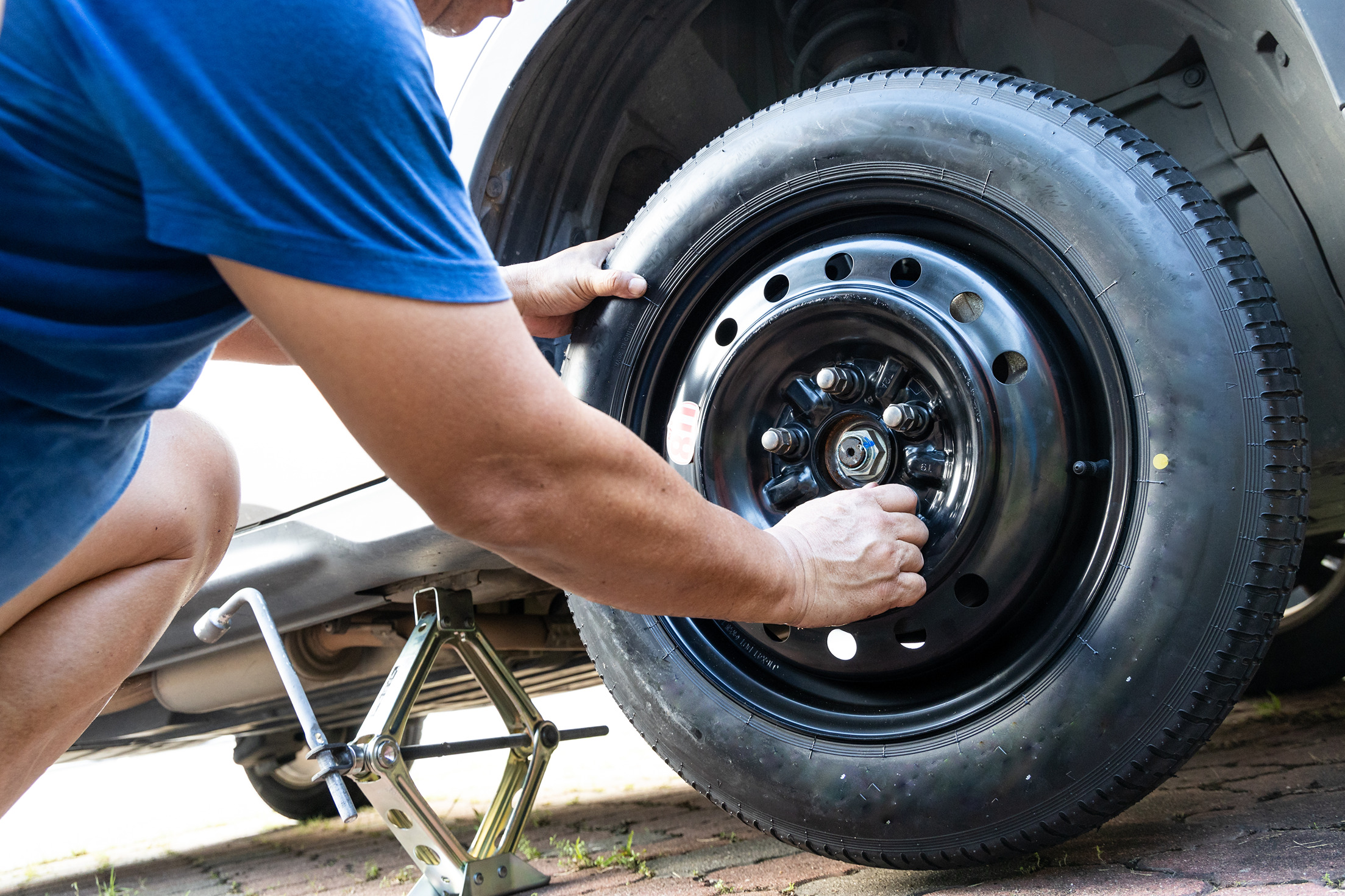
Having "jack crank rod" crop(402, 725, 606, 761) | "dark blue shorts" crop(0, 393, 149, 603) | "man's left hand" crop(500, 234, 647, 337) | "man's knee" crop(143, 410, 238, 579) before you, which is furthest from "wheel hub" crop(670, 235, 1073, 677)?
"dark blue shorts" crop(0, 393, 149, 603)

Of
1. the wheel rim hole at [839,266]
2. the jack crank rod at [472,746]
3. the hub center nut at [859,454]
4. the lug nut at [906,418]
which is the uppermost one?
the wheel rim hole at [839,266]

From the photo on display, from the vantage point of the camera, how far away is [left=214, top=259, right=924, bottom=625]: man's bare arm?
2.10 feet

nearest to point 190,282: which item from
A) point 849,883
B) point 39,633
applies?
point 39,633

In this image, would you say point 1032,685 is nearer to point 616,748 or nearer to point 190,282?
point 190,282

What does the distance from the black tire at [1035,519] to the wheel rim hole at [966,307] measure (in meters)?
0.06

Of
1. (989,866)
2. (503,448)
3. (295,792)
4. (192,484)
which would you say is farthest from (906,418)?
(295,792)

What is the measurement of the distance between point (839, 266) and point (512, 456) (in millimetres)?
765

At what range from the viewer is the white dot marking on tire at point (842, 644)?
1.27 meters

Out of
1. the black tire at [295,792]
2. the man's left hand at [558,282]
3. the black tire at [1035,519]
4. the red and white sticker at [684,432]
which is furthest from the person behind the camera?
the black tire at [295,792]

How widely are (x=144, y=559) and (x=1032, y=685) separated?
109cm

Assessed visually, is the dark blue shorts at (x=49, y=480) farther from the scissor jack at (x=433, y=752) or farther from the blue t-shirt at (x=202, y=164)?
the scissor jack at (x=433, y=752)

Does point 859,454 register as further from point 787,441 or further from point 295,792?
point 295,792

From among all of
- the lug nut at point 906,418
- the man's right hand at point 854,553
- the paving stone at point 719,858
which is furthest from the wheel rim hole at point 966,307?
the paving stone at point 719,858

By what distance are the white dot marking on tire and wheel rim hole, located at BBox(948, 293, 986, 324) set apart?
1.40 feet
